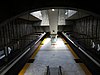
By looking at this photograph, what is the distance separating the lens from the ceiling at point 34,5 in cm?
401

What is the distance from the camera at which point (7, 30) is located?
29.2ft

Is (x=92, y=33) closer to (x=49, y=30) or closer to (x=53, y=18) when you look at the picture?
(x=53, y=18)

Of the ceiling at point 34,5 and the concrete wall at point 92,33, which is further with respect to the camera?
the concrete wall at point 92,33

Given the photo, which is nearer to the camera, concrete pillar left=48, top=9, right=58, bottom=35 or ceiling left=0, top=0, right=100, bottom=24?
ceiling left=0, top=0, right=100, bottom=24

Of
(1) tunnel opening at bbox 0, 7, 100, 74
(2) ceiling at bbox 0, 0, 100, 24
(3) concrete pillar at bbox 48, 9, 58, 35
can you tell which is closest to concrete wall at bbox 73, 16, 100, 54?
(1) tunnel opening at bbox 0, 7, 100, 74

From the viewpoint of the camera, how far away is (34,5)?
4.28m

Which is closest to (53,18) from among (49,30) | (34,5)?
(34,5)

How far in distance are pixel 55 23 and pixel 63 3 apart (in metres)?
5.76

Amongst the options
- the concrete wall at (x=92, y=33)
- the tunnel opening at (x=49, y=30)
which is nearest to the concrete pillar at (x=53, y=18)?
the tunnel opening at (x=49, y=30)

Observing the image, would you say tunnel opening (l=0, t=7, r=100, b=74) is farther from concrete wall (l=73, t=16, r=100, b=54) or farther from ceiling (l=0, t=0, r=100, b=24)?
ceiling (l=0, t=0, r=100, b=24)

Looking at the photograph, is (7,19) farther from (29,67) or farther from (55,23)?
(55,23)

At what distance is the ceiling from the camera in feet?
13.2

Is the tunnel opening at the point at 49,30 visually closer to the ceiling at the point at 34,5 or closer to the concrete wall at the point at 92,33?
the concrete wall at the point at 92,33

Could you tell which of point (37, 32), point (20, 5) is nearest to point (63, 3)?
point (20, 5)
